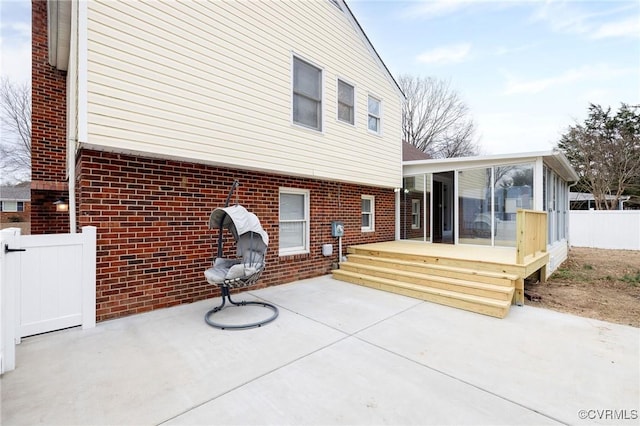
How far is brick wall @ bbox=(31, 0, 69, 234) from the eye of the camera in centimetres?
664

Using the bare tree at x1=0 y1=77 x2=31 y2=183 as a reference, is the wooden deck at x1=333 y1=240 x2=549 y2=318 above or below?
below

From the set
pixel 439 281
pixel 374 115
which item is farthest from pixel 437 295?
pixel 374 115

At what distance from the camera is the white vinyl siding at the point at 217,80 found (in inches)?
151

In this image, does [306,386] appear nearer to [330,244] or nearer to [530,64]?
[330,244]

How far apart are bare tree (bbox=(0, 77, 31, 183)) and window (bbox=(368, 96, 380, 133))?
18.2 m

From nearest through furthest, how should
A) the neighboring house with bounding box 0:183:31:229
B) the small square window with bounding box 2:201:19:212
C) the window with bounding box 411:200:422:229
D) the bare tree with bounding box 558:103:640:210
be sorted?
the window with bounding box 411:200:422:229
the bare tree with bounding box 558:103:640:210
the neighboring house with bounding box 0:183:31:229
the small square window with bounding box 2:201:19:212

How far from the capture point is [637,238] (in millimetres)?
12336

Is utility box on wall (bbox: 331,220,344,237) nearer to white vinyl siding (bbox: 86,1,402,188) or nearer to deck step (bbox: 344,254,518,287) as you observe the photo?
deck step (bbox: 344,254,518,287)

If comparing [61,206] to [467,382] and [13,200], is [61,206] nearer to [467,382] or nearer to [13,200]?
[467,382]

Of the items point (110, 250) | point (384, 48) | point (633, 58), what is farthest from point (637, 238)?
point (110, 250)

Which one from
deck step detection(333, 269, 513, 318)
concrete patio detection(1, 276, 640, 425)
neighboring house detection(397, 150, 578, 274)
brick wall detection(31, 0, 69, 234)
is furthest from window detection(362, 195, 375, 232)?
brick wall detection(31, 0, 69, 234)

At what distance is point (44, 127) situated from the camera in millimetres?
6750

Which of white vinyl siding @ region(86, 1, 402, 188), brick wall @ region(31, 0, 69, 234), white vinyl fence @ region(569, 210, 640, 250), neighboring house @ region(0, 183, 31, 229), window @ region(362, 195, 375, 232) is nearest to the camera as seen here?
white vinyl siding @ region(86, 1, 402, 188)

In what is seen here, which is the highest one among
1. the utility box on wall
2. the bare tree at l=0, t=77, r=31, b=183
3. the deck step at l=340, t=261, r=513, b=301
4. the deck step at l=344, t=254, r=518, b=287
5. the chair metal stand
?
the bare tree at l=0, t=77, r=31, b=183
